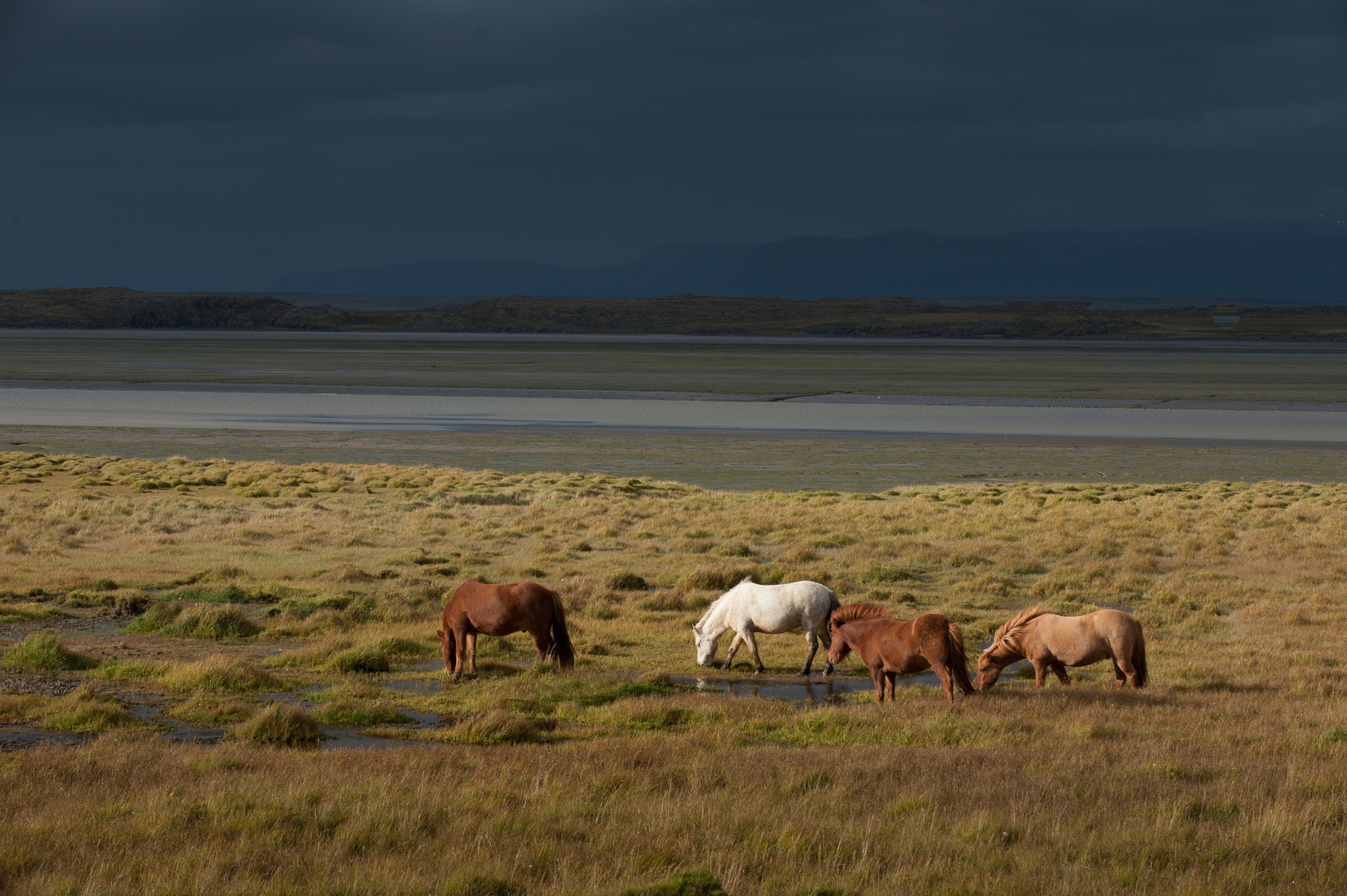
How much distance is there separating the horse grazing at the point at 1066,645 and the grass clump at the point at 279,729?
265 inches

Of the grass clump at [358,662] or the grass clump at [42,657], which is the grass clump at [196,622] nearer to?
the grass clump at [42,657]

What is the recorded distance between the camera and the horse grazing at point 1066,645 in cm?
1241

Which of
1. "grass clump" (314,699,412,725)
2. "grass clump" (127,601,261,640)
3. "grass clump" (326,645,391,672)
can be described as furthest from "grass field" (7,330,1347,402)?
"grass clump" (314,699,412,725)

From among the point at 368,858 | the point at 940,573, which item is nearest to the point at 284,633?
the point at 368,858

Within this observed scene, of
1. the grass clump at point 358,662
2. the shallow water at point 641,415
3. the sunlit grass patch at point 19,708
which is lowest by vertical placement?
the shallow water at point 641,415

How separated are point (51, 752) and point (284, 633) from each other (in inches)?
274

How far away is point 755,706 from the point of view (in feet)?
39.6

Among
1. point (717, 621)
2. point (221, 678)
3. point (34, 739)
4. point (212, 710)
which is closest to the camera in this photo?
point (34, 739)

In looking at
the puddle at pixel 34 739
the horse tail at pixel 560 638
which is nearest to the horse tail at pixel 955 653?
the horse tail at pixel 560 638

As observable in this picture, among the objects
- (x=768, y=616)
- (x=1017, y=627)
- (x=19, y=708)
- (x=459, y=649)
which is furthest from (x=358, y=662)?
(x=1017, y=627)

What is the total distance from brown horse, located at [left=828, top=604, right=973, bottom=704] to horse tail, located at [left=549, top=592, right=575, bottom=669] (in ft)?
9.79

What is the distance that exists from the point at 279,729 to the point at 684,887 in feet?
17.2

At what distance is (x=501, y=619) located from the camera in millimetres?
13016

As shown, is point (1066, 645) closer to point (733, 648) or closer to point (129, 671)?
point (733, 648)
